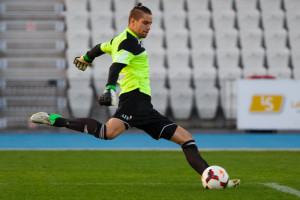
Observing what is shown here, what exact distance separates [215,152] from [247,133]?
5107 millimetres

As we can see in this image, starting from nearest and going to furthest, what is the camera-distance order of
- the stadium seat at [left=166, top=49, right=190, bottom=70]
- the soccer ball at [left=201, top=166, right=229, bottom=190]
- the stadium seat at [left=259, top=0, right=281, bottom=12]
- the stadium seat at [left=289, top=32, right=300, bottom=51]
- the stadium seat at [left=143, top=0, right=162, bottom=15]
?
the soccer ball at [left=201, top=166, right=229, bottom=190] → the stadium seat at [left=166, top=49, right=190, bottom=70] → the stadium seat at [left=289, top=32, right=300, bottom=51] → the stadium seat at [left=143, top=0, right=162, bottom=15] → the stadium seat at [left=259, top=0, right=281, bottom=12]

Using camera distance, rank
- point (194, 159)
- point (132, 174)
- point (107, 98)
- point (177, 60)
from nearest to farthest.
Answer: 1. point (107, 98)
2. point (194, 159)
3. point (132, 174)
4. point (177, 60)

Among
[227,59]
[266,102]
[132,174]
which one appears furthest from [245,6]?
[132,174]

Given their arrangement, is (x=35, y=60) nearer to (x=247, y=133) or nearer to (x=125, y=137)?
(x=125, y=137)

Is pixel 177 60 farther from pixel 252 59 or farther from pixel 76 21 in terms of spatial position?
pixel 76 21

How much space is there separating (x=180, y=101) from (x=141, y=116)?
33.2ft

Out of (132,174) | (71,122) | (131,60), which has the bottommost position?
(132,174)

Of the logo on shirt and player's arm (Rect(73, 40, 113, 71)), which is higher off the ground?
player's arm (Rect(73, 40, 113, 71))

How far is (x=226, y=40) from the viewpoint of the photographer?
57.2 feet

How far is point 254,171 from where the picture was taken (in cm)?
813

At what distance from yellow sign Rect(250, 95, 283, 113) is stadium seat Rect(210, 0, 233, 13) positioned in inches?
143

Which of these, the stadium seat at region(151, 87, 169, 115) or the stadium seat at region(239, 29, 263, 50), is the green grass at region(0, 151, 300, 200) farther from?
the stadium seat at region(239, 29, 263, 50)

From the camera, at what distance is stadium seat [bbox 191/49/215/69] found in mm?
16953

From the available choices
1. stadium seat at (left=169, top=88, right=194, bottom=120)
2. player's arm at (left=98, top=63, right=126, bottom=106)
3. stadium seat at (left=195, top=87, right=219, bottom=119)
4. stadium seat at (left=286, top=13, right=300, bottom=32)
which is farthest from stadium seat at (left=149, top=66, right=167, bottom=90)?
player's arm at (left=98, top=63, right=126, bottom=106)
